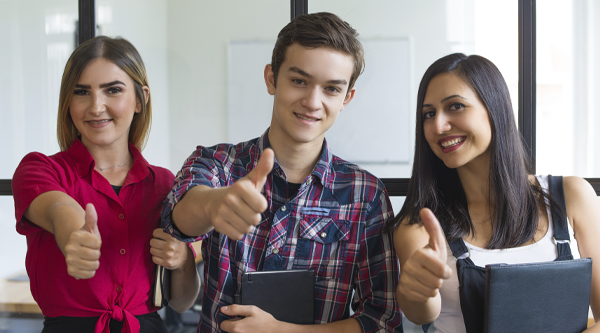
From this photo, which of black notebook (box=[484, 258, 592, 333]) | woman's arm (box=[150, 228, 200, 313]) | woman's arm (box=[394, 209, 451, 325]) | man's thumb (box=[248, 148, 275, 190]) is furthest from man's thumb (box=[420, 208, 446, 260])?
woman's arm (box=[150, 228, 200, 313])

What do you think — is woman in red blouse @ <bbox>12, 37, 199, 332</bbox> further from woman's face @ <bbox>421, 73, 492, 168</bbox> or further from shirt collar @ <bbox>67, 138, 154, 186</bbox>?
woman's face @ <bbox>421, 73, 492, 168</bbox>

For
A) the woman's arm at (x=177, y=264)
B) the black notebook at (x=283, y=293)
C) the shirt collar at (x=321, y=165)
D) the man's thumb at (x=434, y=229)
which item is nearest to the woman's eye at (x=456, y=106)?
the shirt collar at (x=321, y=165)

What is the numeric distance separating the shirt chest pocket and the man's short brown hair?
488 mm

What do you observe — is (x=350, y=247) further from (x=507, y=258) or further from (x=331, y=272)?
(x=507, y=258)

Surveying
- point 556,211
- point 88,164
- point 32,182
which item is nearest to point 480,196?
point 556,211

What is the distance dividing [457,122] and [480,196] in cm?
33

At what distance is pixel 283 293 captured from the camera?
1244 millimetres

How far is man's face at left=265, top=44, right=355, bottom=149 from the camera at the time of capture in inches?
49.4

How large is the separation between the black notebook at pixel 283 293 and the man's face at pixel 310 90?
437 mm

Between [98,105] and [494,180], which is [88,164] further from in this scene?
[494,180]

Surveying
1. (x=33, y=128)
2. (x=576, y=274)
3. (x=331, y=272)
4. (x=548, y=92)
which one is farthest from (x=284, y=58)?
(x=33, y=128)

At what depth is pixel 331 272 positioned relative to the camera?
1.30 metres

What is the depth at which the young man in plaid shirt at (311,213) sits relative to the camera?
126cm

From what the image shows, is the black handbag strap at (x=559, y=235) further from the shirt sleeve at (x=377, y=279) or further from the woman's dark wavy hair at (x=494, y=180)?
the shirt sleeve at (x=377, y=279)
